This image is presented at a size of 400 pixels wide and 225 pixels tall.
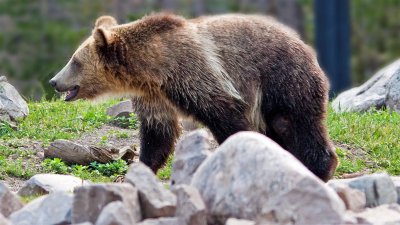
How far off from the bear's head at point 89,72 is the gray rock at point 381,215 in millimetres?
3061

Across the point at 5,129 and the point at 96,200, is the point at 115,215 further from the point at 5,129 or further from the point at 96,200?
the point at 5,129

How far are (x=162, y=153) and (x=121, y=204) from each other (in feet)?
10.1

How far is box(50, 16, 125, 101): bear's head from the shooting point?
28.6ft

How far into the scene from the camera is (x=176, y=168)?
6.81 m

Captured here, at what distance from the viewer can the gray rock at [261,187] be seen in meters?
5.70

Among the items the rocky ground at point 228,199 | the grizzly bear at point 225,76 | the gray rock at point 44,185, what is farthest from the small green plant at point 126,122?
the rocky ground at point 228,199

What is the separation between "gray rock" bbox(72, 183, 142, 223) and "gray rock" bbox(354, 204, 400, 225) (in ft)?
4.03

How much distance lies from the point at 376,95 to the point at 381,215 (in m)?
5.26

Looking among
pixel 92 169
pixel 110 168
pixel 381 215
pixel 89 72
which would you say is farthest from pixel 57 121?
pixel 381 215

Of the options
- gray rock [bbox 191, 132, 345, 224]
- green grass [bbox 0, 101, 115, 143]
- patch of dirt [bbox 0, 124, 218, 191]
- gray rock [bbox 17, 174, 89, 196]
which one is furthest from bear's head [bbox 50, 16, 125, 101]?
gray rock [bbox 191, 132, 345, 224]

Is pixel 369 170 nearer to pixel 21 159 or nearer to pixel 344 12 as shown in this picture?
pixel 21 159

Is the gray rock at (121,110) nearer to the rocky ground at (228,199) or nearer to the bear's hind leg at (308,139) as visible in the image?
the bear's hind leg at (308,139)

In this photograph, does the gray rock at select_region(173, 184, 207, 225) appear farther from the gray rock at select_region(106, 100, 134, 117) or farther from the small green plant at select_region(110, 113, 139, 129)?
the gray rock at select_region(106, 100, 134, 117)

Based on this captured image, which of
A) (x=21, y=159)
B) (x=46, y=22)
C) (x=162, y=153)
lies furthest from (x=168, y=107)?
(x=46, y=22)
